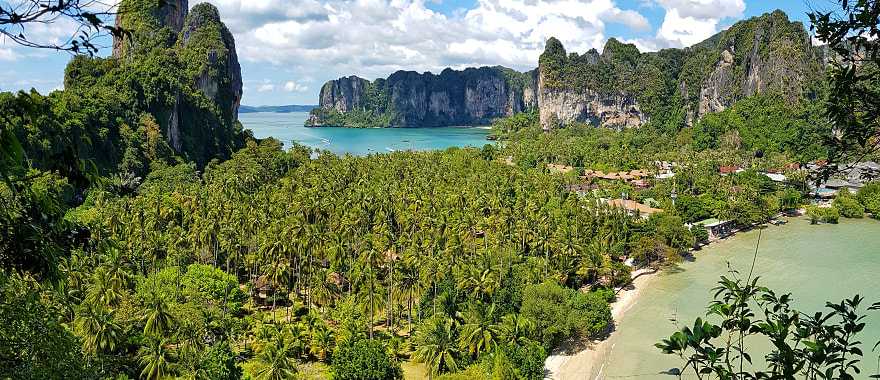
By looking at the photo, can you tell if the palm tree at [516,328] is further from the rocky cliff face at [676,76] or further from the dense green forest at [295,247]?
the rocky cliff face at [676,76]

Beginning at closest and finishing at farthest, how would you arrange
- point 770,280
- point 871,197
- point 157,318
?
point 157,318 < point 770,280 < point 871,197

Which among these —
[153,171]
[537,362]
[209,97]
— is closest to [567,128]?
[209,97]

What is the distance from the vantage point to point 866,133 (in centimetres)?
525

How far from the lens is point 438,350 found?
23.8 metres

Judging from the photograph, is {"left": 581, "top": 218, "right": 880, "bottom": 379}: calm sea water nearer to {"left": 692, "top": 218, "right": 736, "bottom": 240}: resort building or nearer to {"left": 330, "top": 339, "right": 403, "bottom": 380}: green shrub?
{"left": 692, "top": 218, "right": 736, "bottom": 240}: resort building

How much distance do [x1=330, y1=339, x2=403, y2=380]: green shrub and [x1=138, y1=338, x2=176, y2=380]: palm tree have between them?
18.4 ft

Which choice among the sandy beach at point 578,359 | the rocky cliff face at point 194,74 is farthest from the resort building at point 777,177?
the rocky cliff face at point 194,74

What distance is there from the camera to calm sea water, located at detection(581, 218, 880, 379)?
1072 inches

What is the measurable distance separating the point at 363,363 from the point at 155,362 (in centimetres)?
690

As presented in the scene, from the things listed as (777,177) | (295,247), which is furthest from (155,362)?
(777,177)

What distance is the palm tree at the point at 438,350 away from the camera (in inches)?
927

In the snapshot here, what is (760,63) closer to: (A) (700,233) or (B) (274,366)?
(A) (700,233)

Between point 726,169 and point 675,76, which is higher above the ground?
point 675,76

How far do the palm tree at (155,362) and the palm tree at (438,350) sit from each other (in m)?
9.01
